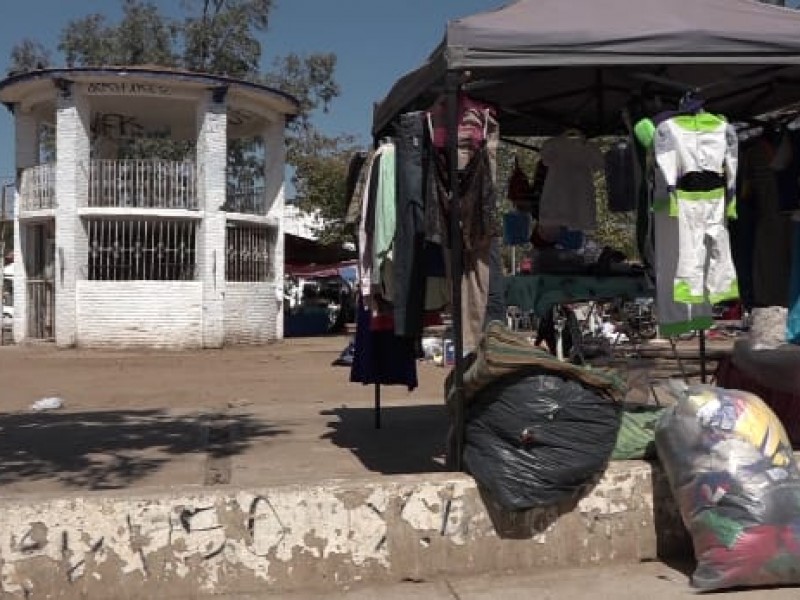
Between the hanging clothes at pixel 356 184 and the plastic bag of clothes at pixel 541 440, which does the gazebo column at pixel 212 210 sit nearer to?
the hanging clothes at pixel 356 184

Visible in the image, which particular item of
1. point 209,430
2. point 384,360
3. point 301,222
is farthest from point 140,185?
point 301,222

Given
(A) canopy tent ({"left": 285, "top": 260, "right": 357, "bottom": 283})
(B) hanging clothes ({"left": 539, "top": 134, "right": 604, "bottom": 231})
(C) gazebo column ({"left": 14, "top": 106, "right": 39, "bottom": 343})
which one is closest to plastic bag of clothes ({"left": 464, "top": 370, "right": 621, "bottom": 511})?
(B) hanging clothes ({"left": 539, "top": 134, "right": 604, "bottom": 231})

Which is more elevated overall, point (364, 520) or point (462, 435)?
point (462, 435)

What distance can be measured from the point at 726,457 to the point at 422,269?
1834 millimetres

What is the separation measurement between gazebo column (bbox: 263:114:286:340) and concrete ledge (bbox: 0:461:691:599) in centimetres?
2042

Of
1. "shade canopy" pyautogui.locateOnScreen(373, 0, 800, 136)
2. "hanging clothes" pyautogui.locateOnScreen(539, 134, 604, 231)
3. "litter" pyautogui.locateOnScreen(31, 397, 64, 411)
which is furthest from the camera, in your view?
"litter" pyautogui.locateOnScreen(31, 397, 64, 411)

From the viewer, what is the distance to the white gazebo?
21.9 meters

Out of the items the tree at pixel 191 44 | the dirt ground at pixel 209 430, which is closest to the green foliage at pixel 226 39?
the tree at pixel 191 44

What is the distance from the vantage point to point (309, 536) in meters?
4.48

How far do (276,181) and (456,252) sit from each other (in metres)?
20.5

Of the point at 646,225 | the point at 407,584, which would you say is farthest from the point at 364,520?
the point at 646,225

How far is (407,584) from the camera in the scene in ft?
14.9

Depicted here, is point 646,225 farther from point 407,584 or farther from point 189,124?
point 189,124

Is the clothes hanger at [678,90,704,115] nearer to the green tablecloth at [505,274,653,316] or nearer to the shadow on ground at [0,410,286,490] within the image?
the green tablecloth at [505,274,653,316]
